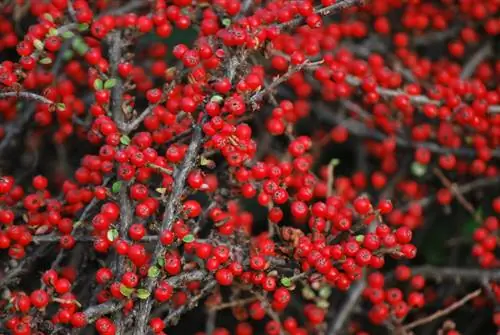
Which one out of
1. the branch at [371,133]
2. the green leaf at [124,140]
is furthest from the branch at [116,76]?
the branch at [371,133]

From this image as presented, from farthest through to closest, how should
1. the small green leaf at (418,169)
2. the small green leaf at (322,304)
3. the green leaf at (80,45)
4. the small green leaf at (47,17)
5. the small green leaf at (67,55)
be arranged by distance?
1. the small green leaf at (418,169)
2. the small green leaf at (67,55)
3. the green leaf at (80,45)
4. the small green leaf at (322,304)
5. the small green leaf at (47,17)

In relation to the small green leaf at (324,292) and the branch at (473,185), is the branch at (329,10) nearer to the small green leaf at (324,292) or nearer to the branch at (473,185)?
the small green leaf at (324,292)

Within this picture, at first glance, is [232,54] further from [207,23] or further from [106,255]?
[106,255]

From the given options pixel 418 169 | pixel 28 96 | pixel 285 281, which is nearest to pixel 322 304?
pixel 285 281

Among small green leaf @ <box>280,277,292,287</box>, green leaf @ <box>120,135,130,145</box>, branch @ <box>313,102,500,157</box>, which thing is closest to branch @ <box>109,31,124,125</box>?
green leaf @ <box>120,135,130,145</box>

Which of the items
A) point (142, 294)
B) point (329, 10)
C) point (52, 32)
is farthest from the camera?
point (52, 32)

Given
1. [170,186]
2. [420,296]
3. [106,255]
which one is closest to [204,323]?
[106,255]

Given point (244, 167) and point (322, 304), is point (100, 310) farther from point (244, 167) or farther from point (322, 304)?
point (322, 304)

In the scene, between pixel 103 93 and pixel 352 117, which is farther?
pixel 352 117
